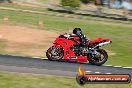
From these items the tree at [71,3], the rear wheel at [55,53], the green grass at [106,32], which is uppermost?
the rear wheel at [55,53]

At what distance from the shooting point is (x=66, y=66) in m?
17.5

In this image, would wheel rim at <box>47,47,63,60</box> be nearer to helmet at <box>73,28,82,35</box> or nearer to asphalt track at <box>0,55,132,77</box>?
asphalt track at <box>0,55,132,77</box>

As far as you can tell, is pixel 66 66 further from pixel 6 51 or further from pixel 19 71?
pixel 6 51

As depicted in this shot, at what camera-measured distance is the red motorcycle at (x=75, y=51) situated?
18344mm

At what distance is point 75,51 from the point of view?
61.8 feet

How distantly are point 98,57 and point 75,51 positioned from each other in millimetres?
1264

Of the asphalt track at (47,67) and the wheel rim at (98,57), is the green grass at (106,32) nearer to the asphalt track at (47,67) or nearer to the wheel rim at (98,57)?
the wheel rim at (98,57)

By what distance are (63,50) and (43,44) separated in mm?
12755

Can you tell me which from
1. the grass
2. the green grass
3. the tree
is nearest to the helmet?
the grass

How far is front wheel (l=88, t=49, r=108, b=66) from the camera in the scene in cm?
1833

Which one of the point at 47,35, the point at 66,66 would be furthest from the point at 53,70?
the point at 47,35

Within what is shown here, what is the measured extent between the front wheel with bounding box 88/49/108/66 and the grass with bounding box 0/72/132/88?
13.0ft

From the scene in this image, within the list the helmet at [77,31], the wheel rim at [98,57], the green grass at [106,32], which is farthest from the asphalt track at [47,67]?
the green grass at [106,32]

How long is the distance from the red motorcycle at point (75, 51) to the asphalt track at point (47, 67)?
413mm
